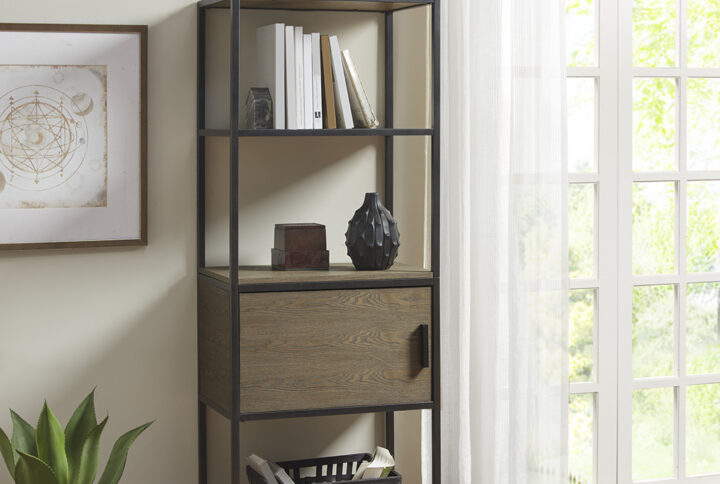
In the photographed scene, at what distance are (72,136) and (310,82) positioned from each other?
0.61m

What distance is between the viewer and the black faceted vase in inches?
88.7

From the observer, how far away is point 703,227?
113 inches

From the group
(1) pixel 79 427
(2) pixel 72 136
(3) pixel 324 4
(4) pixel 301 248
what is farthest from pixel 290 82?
(1) pixel 79 427

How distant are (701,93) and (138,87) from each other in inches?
65.3

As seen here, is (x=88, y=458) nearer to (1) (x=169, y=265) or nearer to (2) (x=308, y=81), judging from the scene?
(1) (x=169, y=265)

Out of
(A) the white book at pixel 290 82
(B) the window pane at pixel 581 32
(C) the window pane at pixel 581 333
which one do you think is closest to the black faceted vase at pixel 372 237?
(A) the white book at pixel 290 82

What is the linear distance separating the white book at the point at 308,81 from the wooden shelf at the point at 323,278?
352mm

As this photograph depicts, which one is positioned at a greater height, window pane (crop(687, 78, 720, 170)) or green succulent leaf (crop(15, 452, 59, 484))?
window pane (crop(687, 78, 720, 170))

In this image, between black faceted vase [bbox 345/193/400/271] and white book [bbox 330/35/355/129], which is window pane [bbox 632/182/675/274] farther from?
white book [bbox 330/35/355/129]

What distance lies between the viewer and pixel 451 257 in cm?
248

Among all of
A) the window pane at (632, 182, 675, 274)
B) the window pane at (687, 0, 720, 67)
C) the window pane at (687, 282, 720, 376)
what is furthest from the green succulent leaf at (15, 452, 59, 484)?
the window pane at (687, 0, 720, 67)

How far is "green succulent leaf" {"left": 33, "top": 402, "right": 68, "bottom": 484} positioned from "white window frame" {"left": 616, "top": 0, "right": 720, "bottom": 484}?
5.22 feet

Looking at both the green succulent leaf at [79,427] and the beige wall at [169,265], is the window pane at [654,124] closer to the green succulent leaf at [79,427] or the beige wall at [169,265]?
the beige wall at [169,265]

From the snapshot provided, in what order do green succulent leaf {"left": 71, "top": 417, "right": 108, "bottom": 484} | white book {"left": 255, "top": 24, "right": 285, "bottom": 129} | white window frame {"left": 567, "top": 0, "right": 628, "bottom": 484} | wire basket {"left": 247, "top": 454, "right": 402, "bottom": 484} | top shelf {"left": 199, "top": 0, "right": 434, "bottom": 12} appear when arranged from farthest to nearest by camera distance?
1. white window frame {"left": 567, "top": 0, "right": 628, "bottom": 484}
2. wire basket {"left": 247, "top": 454, "right": 402, "bottom": 484}
3. top shelf {"left": 199, "top": 0, "right": 434, "bottom": 12}
4. white book {"left": 255, "top": 24, "right": 285, "bottom": 129}
5. green succulent leaf {"left": 71, "top": 417, "right": 108, "bottom": 484}
